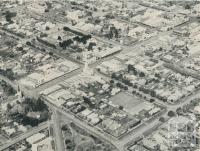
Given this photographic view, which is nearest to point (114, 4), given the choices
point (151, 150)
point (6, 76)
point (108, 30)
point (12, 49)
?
point (108, 30)

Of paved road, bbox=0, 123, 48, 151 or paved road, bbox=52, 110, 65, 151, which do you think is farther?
paved road, bbox=0, 123, 48, 151

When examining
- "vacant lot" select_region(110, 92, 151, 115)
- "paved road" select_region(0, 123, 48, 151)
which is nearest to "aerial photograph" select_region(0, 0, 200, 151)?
"paved road" select_region(0, 123, 48, 151)

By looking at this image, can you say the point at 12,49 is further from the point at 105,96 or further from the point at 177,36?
the point at 177,36

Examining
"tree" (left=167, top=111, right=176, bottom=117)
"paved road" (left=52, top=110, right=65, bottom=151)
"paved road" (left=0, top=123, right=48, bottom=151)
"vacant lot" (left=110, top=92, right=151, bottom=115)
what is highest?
"tree" (left=167, top=111, right=176, bottom=117)

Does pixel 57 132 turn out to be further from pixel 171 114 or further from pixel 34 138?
pixel 171 114

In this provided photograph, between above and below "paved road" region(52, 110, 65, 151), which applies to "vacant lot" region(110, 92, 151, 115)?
above

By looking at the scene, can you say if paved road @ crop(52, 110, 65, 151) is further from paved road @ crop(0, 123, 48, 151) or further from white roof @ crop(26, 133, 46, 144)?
white roof @ crop(26, 133, 46, 144)

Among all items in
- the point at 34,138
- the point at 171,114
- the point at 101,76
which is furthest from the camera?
the point at 101,76

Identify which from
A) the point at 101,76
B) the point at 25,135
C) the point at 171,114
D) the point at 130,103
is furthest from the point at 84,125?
the point at 101,76

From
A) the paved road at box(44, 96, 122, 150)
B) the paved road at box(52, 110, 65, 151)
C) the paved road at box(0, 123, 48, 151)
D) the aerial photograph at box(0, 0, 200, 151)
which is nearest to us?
the paved road at box(52, 110, 65, 151)
